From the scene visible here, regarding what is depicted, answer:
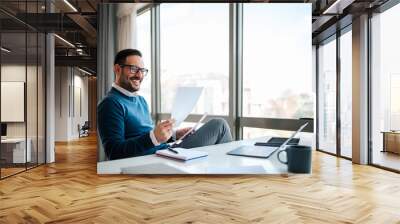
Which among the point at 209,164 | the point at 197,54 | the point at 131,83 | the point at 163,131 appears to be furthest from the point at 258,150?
the point at 131,83

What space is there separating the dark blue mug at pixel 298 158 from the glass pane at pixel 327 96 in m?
3.29

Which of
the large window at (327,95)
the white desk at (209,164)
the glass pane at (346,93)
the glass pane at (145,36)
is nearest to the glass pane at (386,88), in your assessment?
the glass pane at (346,93)

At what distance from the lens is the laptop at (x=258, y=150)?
4.10m

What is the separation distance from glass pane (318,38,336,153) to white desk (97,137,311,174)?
3513mm

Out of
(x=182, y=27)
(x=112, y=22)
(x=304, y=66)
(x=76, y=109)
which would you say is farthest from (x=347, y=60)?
(x=76, y=109)

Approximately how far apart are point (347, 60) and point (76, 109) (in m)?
10.2

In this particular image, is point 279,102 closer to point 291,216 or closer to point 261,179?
point 261,179

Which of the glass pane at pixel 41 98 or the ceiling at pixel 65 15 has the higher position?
the ceiling at pixel 65 15

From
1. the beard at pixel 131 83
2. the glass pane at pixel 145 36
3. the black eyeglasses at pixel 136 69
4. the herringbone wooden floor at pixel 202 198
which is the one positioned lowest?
the herringbone wooden floor at pixel 202 198

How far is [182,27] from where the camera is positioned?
420cm

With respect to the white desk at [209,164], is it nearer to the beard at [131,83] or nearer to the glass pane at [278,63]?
the glass pane at [278,63]

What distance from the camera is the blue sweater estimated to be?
150 inches

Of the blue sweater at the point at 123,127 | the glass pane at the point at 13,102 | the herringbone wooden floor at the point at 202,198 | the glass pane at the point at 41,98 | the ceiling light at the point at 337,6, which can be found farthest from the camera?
the glass pane at the point at 41,98

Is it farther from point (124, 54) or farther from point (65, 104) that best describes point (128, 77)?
point (65, 104)
